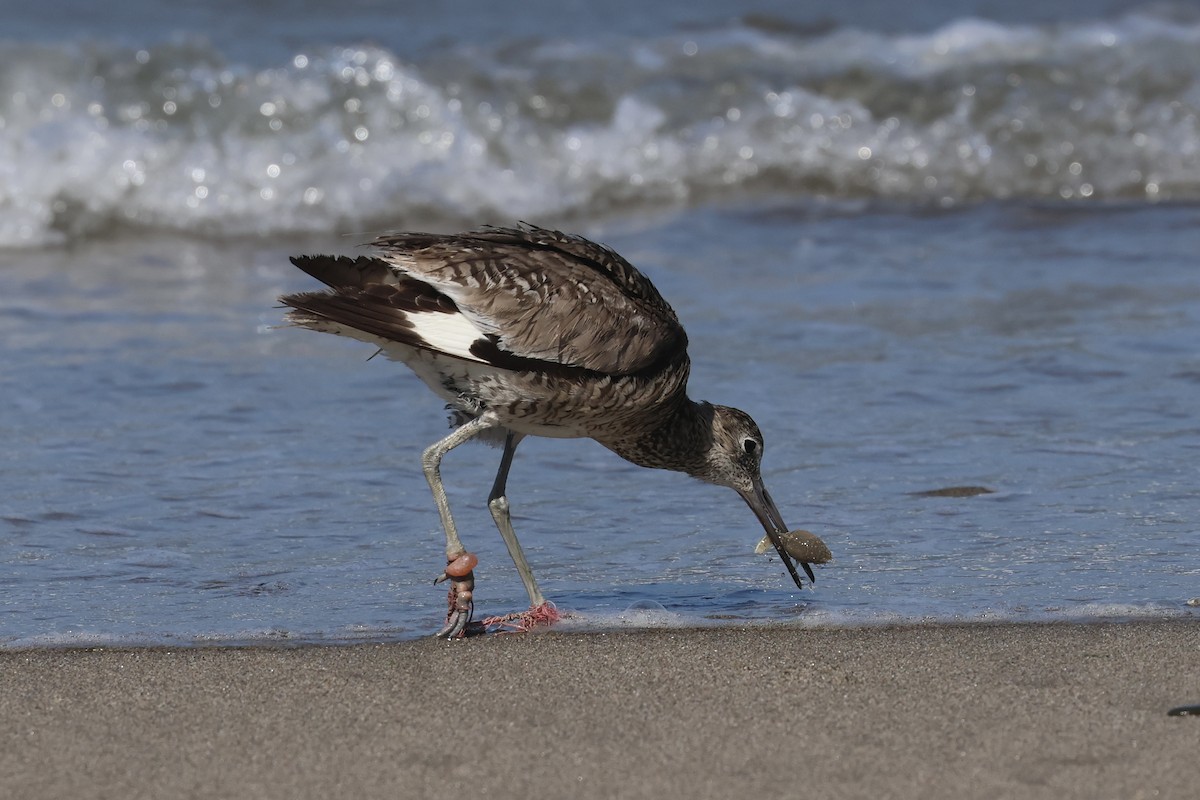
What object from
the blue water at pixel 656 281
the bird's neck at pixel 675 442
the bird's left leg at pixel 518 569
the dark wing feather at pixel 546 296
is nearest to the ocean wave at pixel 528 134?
the blue water at pixel 656 281

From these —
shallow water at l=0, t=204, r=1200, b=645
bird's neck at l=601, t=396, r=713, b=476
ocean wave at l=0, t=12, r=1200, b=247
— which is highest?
ocean wave at l=0, t=12, r=1200, b=247

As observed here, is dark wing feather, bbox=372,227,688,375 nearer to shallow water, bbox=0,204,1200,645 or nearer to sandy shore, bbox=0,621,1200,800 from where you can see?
shallow water, bbox=0,204,1200,645

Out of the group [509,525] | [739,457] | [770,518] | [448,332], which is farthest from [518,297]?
[770,518]

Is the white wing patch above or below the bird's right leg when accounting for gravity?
above

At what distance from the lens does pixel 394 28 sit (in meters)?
16.5

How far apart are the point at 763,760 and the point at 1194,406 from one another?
437cm

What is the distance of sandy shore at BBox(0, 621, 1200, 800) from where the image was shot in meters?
3.93

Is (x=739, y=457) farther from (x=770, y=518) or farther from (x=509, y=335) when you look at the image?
(x=509, y=335)

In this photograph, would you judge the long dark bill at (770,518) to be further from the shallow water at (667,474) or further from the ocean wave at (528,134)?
the ocean wave at (528,134)

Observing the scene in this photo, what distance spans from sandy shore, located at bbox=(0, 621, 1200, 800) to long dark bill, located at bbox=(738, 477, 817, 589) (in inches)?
22.0

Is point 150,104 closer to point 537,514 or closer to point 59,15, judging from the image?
point 59,15

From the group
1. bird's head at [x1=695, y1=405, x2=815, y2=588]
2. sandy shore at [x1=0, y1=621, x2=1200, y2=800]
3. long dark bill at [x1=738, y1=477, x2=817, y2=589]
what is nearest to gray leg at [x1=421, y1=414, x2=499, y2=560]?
sandy shore at [x1=0, y1=621, x2=1200, y2=800]

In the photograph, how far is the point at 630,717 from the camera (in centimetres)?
437

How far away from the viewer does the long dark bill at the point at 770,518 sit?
18.8 ft
